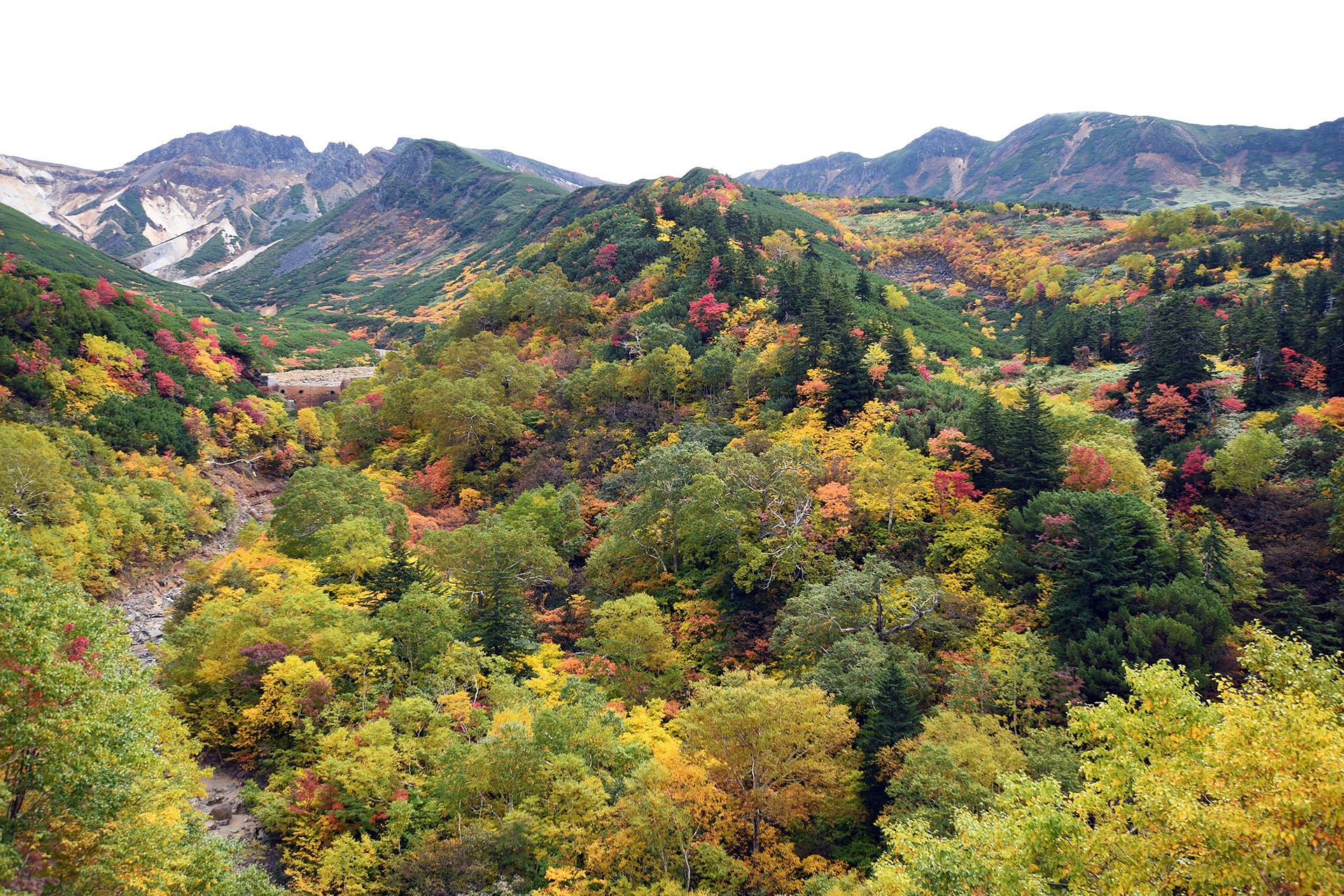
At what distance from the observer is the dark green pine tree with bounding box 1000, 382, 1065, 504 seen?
29984 millimetres

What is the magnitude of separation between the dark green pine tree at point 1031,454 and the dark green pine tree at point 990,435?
37 cm

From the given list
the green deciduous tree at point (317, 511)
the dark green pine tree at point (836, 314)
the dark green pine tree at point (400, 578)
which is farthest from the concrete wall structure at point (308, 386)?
the dark green pine tree at point (836, 314)

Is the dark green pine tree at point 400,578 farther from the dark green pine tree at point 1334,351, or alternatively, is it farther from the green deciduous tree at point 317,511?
the dark green pine tree at point 1334,351

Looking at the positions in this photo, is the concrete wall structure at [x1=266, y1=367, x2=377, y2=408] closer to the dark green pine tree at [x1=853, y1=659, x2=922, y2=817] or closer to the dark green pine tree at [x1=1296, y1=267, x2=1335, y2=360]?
the dark green pine tree at [x1=853, y1=659, x2=922, y2=817]

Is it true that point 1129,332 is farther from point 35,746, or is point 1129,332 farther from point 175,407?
point 175,407

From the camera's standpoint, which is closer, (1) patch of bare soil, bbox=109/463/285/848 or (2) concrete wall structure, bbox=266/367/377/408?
(1) patch of bare soil, bbox=109/463/285/848

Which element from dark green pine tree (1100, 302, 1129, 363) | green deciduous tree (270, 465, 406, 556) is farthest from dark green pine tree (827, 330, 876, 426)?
green deciduous tree (270, 465, 406, 556)

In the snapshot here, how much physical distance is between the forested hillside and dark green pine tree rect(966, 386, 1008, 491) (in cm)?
21

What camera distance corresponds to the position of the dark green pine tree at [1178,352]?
35031mm

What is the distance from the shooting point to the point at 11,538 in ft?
49.6

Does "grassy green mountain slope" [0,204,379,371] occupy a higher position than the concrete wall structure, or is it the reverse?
"grassy green mountain slope" [0,204,379,371]

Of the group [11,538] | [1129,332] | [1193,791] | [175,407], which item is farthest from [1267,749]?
[175,407]

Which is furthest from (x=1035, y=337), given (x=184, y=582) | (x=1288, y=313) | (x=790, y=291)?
(x=184, y=582)

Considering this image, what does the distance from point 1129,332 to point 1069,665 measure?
41053mm
